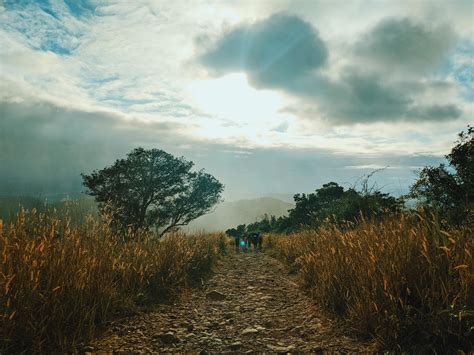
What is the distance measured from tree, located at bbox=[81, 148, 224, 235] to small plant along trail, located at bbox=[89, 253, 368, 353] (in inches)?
662

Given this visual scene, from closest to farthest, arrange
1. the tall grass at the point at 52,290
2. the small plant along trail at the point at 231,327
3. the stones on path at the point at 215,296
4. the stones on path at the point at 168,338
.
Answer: the tall grass at the point at 52,290, the small plant along trail at the point at 231,327, the stones on path at the point at 168,338, the stones on path at the point at 215,296

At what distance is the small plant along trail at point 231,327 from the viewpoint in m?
4.04

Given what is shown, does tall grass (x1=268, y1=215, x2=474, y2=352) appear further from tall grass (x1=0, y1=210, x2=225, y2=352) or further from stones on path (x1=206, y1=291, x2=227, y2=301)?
tall grass (x1=0, y1=210, x2=225, y2=352)

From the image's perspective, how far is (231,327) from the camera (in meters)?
4.96

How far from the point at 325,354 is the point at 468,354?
1.45 m

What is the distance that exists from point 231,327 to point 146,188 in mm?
21988

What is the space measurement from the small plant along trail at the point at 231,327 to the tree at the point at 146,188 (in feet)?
55.2

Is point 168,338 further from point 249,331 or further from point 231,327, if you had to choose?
point 249,331

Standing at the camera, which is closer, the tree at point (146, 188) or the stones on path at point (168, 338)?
the stones on path at point (168, 338)

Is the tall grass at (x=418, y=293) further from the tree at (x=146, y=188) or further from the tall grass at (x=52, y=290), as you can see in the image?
the tree at (x=146, y=188)

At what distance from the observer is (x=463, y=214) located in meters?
6.95

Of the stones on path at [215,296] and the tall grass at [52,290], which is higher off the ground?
the tall grass at [52,290]

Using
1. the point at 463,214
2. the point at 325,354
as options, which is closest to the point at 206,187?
the point at 463,214

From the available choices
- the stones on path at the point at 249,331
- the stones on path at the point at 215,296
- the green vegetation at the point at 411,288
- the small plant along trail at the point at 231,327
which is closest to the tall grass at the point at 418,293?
the green vegetation at the point at 411,288
